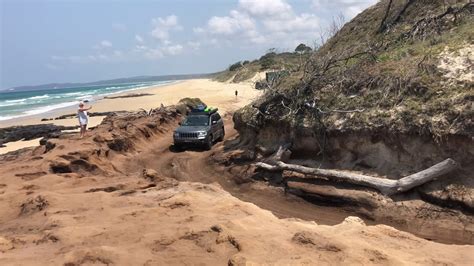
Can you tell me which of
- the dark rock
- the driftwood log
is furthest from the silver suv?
the driftwood log

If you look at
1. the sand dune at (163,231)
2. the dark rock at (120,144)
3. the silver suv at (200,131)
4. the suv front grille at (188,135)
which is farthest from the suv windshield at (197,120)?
the sand dune at (163,231)

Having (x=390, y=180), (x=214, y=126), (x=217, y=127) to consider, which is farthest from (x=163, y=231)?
(x=217, y=127)

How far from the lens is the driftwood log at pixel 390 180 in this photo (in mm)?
11016

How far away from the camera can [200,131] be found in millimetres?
20156

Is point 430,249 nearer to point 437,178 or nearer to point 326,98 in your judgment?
point 437,178

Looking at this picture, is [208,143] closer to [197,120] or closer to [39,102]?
[197,120]

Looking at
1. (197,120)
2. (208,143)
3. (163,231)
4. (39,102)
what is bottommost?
(39,102)

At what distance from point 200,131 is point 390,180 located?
10000 mm

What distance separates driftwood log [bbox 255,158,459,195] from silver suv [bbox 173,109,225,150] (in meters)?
7.20

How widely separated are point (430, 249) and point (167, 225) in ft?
13.6

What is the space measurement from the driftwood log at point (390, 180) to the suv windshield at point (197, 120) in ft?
27.4

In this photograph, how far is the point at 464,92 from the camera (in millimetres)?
11969

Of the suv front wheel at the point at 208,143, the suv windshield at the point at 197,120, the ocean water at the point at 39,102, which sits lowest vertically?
the ocean water at the point at 39,102

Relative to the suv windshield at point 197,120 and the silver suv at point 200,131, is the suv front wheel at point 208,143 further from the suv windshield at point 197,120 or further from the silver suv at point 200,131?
the suv windshield at point 197,120
